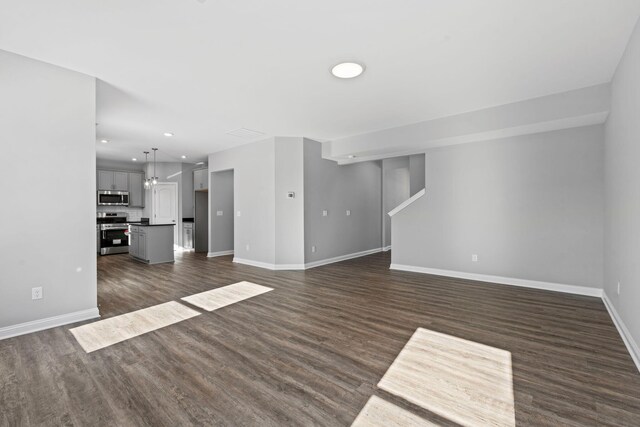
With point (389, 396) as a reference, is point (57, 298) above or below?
above

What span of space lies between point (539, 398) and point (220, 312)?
2937mm

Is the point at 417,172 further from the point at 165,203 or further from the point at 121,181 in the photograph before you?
the point at 121,181

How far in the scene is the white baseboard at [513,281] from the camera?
13.0 ft

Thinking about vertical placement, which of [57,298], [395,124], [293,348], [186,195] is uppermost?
[395,124]

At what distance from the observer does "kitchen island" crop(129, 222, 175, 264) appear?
6516mm

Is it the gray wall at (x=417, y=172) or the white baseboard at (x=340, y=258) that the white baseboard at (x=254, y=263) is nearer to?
the white baseboard at (x=340, y=258)

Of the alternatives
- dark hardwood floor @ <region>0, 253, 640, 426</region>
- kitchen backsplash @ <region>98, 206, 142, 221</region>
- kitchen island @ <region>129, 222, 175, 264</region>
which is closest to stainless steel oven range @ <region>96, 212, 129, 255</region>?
kitchen backsplash @ <region>98, 206, 142, 221</region>

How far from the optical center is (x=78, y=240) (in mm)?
3037

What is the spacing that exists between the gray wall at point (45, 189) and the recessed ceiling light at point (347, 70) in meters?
2.62

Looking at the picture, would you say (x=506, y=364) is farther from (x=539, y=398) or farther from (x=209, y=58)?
(x=209, y=58)

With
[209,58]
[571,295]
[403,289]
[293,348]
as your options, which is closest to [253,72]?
[209,58]

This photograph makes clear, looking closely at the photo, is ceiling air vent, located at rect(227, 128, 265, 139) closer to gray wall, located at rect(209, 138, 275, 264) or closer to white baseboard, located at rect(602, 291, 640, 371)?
gray wall, located at rect(209, 138, 275, 264)

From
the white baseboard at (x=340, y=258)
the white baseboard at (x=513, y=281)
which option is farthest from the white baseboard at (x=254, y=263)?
the white baseboard at (x=513, y=281)

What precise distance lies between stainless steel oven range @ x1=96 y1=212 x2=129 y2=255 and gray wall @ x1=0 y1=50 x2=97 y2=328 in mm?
5560
